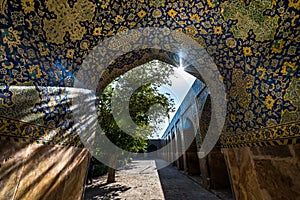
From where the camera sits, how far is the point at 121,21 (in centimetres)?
192

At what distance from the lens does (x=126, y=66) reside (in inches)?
97.2

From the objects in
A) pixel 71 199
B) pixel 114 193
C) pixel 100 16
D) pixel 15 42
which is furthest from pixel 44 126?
pixel 114 193

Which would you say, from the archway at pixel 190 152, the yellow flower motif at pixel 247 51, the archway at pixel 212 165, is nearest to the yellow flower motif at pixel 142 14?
the yellow flower motif at pixel 247 51

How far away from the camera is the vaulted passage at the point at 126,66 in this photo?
1323mm

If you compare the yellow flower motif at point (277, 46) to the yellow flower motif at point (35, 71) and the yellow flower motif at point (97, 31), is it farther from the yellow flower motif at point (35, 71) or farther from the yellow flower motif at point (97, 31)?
the yellow flower motif at point (35, 71)

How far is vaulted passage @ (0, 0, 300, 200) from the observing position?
132cm

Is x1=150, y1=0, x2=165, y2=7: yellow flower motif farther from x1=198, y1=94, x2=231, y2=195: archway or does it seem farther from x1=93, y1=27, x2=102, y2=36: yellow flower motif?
x1=198, y1=94, x2=231, y2=195: archway

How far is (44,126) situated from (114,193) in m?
4.91

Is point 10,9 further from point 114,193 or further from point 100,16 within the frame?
point 114,193

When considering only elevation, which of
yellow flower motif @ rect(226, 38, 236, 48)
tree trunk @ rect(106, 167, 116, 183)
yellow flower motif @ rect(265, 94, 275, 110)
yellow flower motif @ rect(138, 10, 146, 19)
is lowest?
Result: tree trunk @ rect(106, 167, 116, 183)

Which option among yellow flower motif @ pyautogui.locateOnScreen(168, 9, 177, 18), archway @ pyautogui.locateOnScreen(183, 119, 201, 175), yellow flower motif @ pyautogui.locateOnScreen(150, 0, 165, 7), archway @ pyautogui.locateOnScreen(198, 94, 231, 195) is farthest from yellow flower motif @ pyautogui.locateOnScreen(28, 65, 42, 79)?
archway @ pyautogui.locateOnScreen(183, 119, 201, 175)

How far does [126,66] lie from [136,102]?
150 inches

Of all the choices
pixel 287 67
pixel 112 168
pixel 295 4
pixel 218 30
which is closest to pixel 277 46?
pixel 287 67

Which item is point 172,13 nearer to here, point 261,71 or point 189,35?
point 189,35
